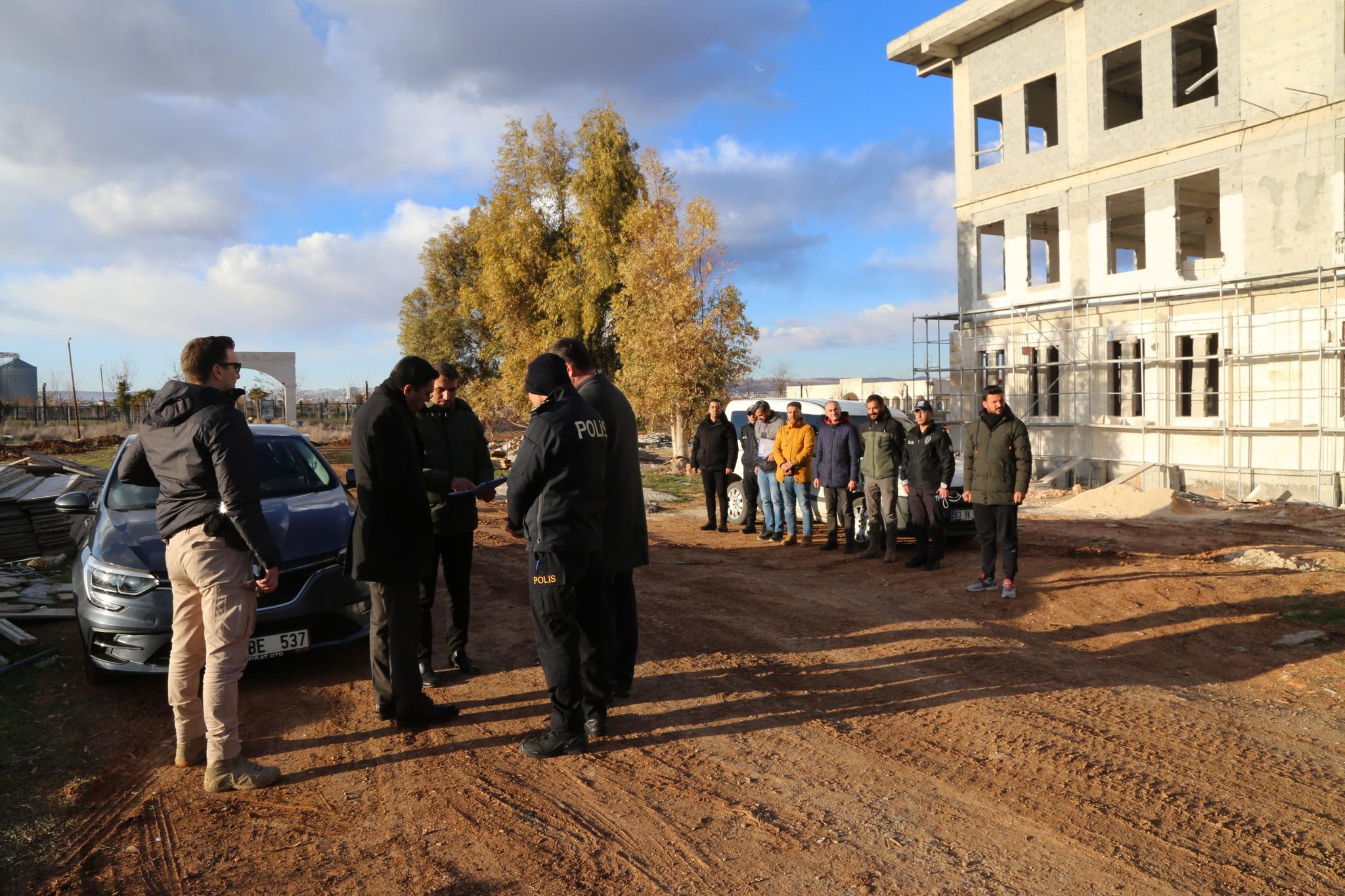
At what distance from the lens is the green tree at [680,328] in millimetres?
22391

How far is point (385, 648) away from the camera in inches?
195

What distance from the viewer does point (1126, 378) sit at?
20734mm

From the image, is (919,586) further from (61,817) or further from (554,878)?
(61,817)

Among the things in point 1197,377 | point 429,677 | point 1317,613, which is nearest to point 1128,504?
point 1197,377

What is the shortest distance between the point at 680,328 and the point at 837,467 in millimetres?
12295

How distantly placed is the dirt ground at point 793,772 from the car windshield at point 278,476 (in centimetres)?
126

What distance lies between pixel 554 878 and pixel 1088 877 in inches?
78.4

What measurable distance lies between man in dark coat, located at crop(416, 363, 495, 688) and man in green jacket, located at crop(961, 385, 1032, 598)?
179 inches

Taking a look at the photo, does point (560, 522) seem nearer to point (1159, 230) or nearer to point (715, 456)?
point (715, 456)

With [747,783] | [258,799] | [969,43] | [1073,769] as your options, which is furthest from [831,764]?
[969,43]

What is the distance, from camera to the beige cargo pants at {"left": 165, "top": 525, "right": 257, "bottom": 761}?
4160 mm

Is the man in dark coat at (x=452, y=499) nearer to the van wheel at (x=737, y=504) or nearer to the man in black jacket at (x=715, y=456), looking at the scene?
the man in black jacket at (x=715, y=456)

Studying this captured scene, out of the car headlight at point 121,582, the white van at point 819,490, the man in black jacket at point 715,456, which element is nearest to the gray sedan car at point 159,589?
the car headlight at point 121,582

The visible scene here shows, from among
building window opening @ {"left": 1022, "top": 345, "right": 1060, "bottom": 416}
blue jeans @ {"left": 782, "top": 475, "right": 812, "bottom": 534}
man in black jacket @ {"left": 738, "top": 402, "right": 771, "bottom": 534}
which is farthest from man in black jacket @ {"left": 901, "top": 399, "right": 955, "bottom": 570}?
building window opening @ {"left": 1022, "top": 345, "right": 1060, "bottom": 416}
